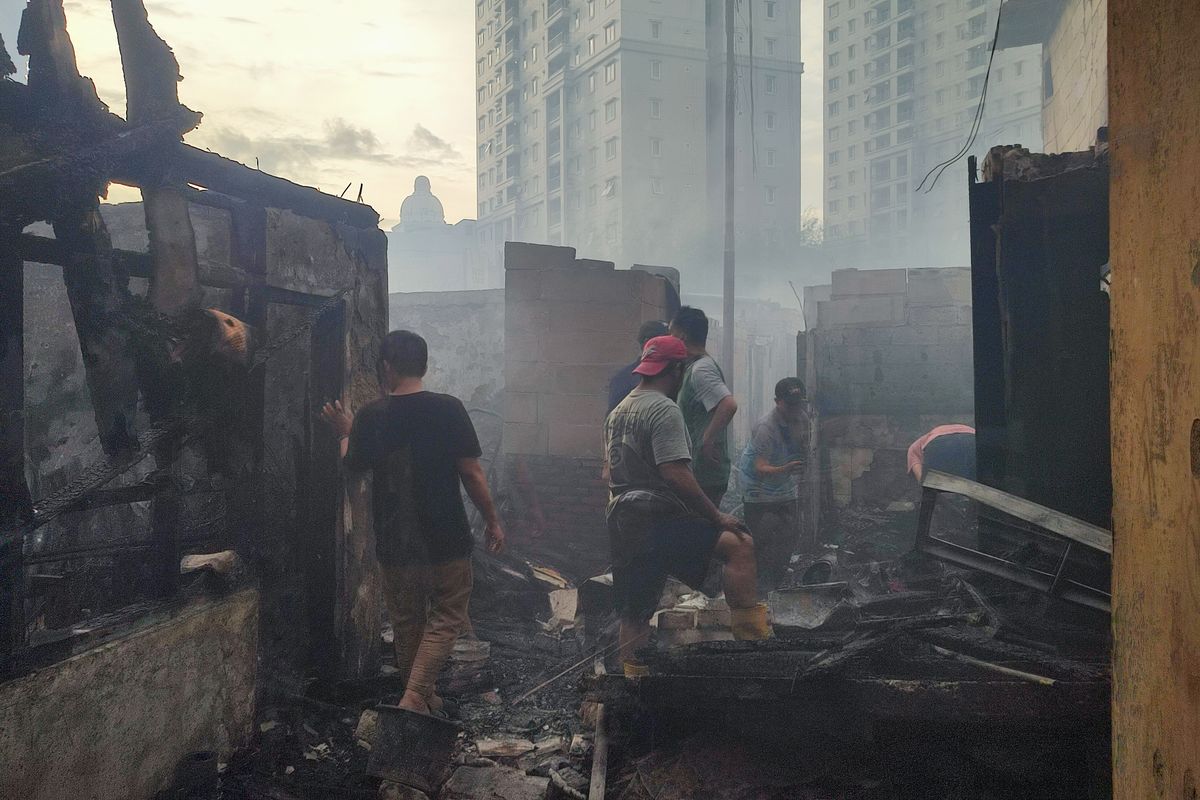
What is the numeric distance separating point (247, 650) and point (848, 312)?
8.26 meters

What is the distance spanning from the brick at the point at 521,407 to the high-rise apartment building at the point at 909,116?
41.8 m

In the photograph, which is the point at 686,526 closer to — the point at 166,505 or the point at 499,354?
the point at 166,505

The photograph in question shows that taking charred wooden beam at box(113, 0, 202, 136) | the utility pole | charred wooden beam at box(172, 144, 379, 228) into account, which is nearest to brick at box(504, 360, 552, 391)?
charred wooden beam at box(172, 144, 379, 228)

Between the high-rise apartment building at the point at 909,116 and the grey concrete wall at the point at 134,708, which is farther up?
the high-rise apartment building at the point at 909,116

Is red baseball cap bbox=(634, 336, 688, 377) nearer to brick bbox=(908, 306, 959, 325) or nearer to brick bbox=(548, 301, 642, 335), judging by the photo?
brick bbox=(548, 301, 642, 335)

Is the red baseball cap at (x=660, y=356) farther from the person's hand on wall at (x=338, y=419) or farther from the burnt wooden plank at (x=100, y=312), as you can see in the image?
the burnt wooden plank at (x=100, y=312)

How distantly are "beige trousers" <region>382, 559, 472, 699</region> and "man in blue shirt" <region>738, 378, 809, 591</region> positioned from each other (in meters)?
3.11

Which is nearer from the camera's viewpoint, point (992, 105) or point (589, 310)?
point (589, 310)

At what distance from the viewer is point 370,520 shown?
4.75m

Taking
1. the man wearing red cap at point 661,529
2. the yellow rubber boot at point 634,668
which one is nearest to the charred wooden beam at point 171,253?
the man wearing red cap at point 661,529

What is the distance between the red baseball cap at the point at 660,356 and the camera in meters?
4.46

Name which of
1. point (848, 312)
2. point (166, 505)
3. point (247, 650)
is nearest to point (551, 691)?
point (247, 650)

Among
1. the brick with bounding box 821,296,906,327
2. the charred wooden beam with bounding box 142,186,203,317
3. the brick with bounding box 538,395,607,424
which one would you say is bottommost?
the brick with bounding box 538,395,607,424

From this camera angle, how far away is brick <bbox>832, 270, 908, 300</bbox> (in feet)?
32.9
